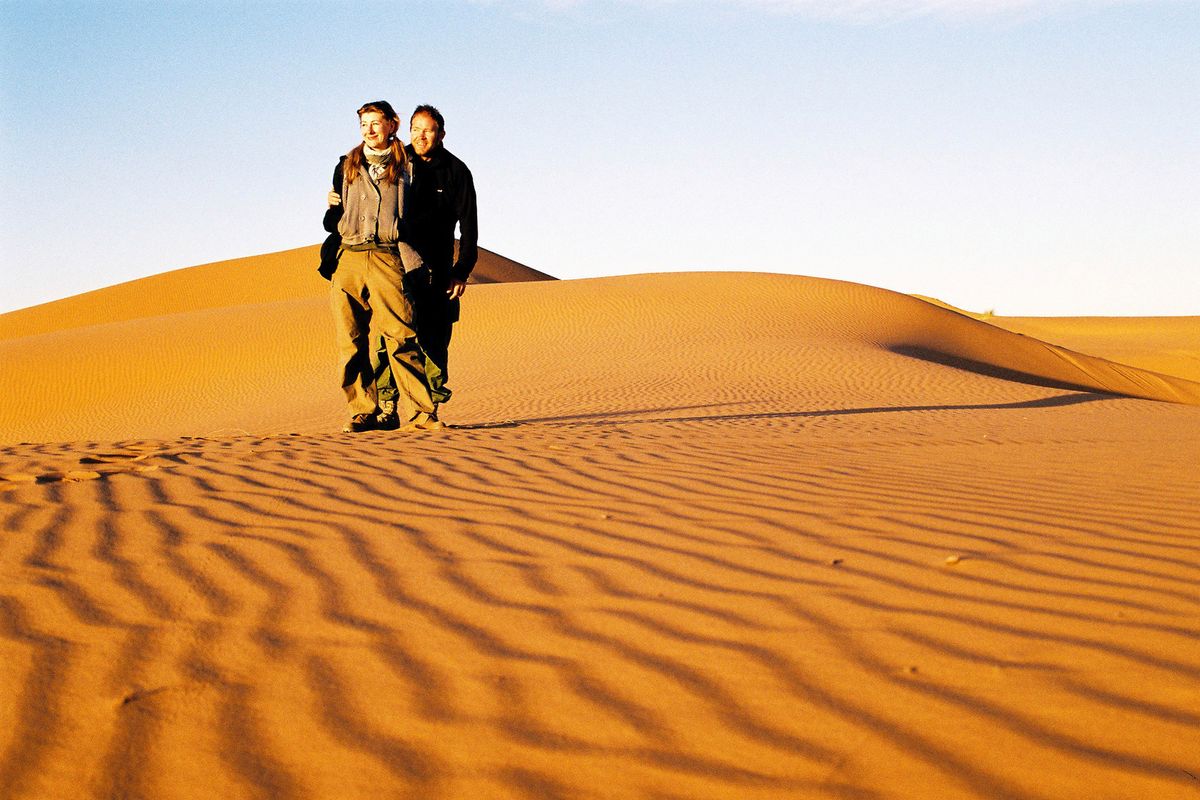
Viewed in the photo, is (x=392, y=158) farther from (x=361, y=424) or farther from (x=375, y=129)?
(x=361, y=424)

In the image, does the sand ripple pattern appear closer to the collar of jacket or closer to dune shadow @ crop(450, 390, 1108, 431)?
the collar of jacket

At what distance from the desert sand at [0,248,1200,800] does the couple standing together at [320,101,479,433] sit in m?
1.13

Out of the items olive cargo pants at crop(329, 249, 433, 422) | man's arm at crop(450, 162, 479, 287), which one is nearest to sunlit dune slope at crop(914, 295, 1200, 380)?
man's arm at crop(450, 162, 479, 287)

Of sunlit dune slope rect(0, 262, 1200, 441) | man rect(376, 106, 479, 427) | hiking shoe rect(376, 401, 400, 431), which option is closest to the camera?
man rect(376, 106, 479, 427)

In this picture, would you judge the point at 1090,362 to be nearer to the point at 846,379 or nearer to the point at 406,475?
the point at 846,379

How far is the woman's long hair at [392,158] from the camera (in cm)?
747

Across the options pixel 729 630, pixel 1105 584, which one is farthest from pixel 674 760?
pixel 1105 584

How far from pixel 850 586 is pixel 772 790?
4.27ft

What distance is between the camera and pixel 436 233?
7965 millimetres

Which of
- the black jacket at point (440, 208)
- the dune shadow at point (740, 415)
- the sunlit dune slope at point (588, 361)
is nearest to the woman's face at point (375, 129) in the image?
the black jacket at point (440, 208)

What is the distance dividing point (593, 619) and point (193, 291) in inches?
1973

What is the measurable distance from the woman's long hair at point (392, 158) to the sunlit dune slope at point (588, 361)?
5267 mm

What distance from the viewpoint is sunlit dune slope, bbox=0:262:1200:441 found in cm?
1534

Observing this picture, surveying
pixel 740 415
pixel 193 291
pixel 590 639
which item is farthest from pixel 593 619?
pixel 193 291
